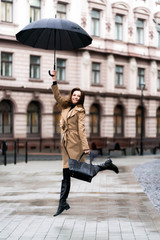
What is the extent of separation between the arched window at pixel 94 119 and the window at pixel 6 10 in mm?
9326

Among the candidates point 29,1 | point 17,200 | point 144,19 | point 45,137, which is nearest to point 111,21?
point 144,19

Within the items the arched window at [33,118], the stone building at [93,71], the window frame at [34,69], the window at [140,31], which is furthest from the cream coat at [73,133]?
the window at [140,31]

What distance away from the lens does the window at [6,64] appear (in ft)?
107

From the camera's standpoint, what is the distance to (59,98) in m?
8.45

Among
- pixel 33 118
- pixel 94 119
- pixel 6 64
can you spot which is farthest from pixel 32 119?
pixel 94 119

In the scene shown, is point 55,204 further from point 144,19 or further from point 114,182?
point 144,19

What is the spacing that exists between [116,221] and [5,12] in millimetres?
27027

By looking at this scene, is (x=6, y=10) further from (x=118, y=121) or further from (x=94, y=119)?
(x=118, y=121)

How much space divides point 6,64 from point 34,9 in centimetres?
457

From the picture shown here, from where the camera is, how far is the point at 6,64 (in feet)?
108

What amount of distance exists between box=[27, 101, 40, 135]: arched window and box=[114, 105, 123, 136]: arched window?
7316 mm

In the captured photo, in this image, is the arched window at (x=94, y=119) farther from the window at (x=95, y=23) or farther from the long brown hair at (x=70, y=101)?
the long brown hair at (x=70, y=101)

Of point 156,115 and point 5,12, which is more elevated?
point 5,12

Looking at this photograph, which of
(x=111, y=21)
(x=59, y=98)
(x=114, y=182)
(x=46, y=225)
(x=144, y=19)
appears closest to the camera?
(x=46, y=225)
